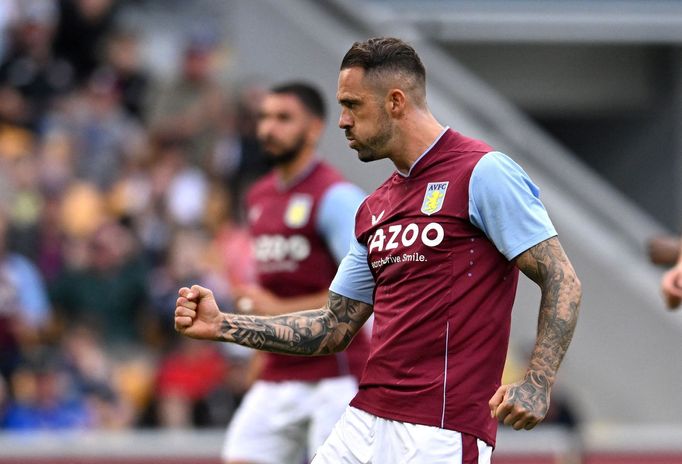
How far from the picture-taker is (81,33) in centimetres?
1369

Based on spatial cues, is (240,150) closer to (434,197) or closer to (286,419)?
(286,419)

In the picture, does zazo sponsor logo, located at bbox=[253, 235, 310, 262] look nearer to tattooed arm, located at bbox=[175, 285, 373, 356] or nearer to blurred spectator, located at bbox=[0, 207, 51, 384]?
tattooed arm, located at bbox=[175, 285, 373, 356]

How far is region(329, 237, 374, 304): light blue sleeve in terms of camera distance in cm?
557

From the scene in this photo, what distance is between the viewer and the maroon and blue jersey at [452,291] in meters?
5.07

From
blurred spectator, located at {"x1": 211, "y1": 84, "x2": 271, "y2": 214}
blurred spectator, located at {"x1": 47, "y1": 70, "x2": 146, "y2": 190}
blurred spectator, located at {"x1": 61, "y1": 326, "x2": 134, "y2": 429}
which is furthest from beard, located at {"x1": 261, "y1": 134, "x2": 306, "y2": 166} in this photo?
blurred spectator, located at {"x1": 47, "y1": 70, "x2": 146, "y2": 190}

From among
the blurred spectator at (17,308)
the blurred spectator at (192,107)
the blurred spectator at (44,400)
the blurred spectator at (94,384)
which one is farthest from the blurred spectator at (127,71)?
the blurred spectator at (44,400)

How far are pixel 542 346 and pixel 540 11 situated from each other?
11.4 meters

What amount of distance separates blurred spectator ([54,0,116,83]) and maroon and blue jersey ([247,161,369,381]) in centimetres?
623

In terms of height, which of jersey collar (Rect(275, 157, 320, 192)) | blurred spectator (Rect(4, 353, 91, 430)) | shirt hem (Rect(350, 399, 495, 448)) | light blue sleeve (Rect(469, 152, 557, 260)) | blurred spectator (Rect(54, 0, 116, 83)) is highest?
blurred spectator (Rect(54, 0, 116, 83))

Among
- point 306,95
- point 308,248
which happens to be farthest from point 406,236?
point 306,95

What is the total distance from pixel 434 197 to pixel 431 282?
0.31m

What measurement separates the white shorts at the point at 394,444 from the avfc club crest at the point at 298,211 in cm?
246

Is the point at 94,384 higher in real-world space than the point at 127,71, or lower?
lower

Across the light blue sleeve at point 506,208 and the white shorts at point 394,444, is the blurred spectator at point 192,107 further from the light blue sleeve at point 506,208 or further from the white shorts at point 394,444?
the light blue sleeve at point 506,208
